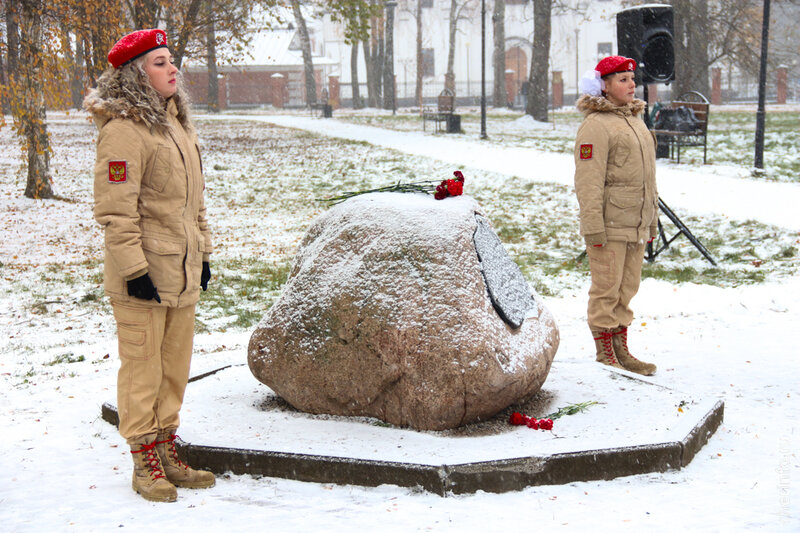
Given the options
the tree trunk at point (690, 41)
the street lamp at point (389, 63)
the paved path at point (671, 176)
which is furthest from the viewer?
the street lamp at point (389, 63)

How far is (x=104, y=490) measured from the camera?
157 inches

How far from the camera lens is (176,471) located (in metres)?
4.05

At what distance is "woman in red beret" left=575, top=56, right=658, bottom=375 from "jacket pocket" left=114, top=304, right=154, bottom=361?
2898 millimetres

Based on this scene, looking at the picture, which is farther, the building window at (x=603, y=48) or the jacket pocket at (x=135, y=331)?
the building window at (x=603, y=48)

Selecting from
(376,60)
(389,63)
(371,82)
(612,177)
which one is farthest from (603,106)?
(371,82)

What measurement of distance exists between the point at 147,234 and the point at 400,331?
1.36 metres

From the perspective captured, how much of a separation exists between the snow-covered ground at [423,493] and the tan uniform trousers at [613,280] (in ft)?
1.32

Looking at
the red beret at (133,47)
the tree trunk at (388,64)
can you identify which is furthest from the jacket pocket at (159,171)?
the tree trunk at (388,64)

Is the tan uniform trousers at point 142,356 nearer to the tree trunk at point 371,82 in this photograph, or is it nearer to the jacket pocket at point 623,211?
the jacket pocket at point 623,211

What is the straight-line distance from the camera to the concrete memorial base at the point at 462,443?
398cm

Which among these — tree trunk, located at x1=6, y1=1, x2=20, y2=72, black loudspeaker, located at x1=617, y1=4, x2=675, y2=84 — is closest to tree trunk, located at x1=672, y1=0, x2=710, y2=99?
black loudspeaker, located at x1=617, y1=4, x2=675, y2=84

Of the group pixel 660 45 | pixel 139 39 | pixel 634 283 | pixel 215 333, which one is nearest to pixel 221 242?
pixel 215 333

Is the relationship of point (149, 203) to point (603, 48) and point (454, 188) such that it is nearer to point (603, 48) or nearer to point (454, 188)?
point (454, 188)

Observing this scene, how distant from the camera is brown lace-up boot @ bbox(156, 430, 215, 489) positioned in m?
4.05
